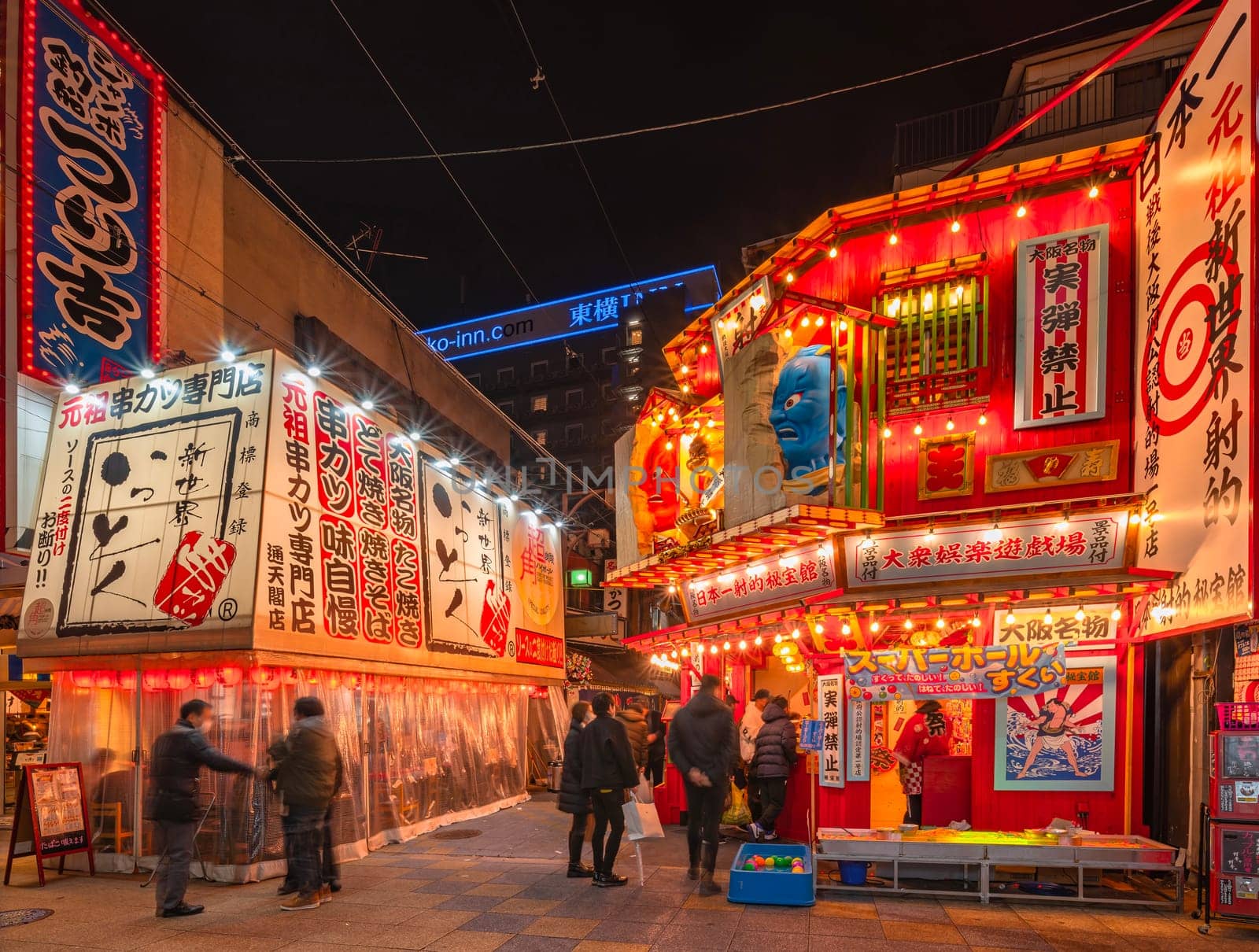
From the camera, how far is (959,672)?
922 cm

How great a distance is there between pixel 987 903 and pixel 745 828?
200 inches

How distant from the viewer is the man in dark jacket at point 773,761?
11.9 m

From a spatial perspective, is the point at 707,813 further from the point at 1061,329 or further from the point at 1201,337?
the point at 1061,329

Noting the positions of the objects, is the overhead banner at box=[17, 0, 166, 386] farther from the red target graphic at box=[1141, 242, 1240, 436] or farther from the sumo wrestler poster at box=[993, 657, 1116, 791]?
the red target graphic at box=[1141, 242, 1240, 436]

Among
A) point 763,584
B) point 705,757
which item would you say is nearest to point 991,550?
point 763,584

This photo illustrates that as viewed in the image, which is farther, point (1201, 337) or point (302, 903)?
point (1201, 337)

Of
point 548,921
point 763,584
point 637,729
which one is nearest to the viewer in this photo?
point 548,921

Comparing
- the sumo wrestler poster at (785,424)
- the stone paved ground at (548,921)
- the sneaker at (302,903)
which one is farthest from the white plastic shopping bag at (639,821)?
the sumo wrestler poster at (785,424)

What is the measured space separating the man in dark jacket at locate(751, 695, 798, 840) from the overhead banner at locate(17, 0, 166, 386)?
11.0 m

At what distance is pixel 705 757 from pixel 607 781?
110 cm

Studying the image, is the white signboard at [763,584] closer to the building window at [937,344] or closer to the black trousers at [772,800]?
the building window at [937,344]

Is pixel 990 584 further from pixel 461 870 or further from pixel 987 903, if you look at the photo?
pixel 461 870

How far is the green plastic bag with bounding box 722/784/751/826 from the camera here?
13000 millimetres

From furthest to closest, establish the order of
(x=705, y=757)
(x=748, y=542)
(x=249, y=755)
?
(x=748, y=542), (x=249, y=755), (x=705, y=757)
